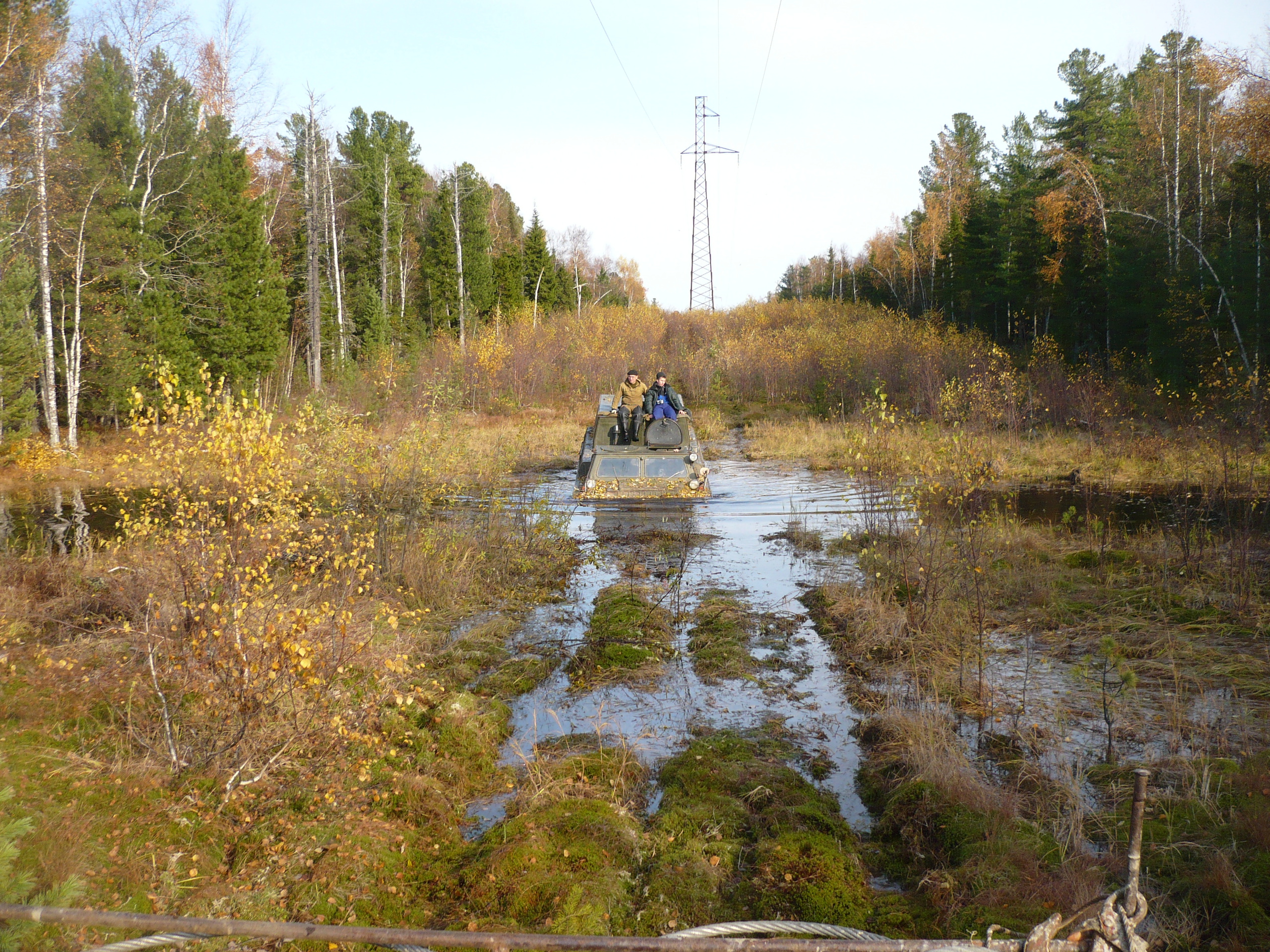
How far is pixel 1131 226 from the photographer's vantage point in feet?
102

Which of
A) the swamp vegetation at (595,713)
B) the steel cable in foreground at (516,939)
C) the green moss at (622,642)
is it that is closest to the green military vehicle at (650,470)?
the swamp vegetation at (595,713)

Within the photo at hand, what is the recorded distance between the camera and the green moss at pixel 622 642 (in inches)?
324

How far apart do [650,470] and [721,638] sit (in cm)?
553

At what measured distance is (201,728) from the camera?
5754mm

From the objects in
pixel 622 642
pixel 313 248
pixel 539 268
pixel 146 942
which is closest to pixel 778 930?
pixel 146 942

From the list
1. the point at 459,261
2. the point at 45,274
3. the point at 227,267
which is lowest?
the point at 45,274

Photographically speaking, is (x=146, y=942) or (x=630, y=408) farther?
(x=630, y=408)

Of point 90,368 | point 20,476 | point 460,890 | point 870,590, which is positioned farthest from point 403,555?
point 90,368

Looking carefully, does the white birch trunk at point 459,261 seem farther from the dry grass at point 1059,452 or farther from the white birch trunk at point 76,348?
the dry grass at point 1059,452

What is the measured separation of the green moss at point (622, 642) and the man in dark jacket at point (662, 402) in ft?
18.4

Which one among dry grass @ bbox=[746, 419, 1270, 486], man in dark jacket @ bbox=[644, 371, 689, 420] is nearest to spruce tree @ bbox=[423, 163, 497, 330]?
dry grass @ bbox=[746, 419, 1270, 486]

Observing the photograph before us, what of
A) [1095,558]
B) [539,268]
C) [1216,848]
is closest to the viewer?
[1216,848]

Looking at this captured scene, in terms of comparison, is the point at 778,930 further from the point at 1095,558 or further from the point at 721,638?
the point at 1095,558

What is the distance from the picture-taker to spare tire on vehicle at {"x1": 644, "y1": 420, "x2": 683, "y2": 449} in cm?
1471
